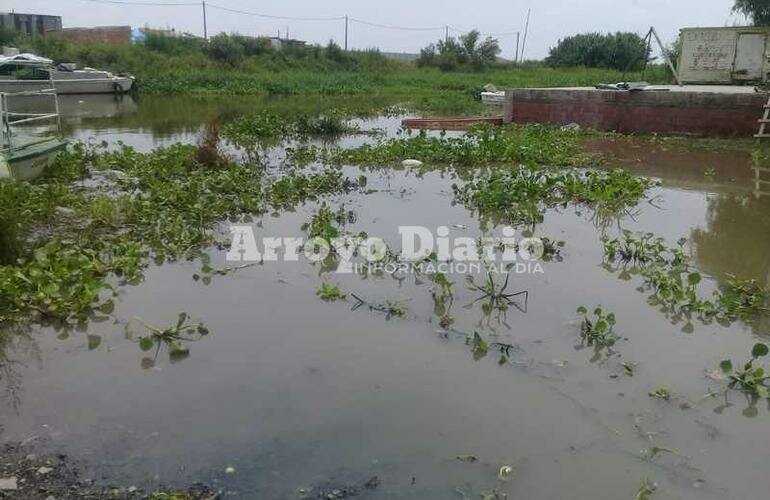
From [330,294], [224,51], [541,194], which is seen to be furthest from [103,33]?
[330,294]

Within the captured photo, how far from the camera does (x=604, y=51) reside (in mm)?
40750

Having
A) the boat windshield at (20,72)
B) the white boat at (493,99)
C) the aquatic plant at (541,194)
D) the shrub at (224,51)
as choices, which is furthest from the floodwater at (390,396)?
the shrub at (224,51)

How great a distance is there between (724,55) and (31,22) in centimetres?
4282

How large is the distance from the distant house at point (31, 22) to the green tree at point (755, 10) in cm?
3881

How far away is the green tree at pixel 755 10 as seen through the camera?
915 inches

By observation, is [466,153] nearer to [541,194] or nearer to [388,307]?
[541,194]

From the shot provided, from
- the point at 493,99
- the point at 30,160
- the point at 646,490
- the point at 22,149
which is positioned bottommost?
the point at 646,490

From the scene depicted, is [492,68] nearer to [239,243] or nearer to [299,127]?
[299,127]

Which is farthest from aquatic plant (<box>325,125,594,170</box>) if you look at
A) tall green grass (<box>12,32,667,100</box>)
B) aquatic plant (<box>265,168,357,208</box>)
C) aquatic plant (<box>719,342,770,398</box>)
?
tall green grass (<box>12,32,667,100</box>)

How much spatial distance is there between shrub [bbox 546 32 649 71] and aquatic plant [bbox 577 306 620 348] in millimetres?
38061

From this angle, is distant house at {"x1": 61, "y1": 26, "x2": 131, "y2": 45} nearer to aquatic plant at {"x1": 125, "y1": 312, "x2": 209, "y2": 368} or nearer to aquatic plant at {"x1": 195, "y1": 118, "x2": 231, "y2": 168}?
aquatic plant at {"x1": 195, "y1": 118, "x2": 231, "y2": 168}

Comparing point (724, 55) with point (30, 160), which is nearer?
point (30, 160)

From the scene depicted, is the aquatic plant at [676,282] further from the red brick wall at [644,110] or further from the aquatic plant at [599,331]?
the red brick wall at [644,110]

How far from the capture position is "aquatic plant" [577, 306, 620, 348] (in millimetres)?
4348
